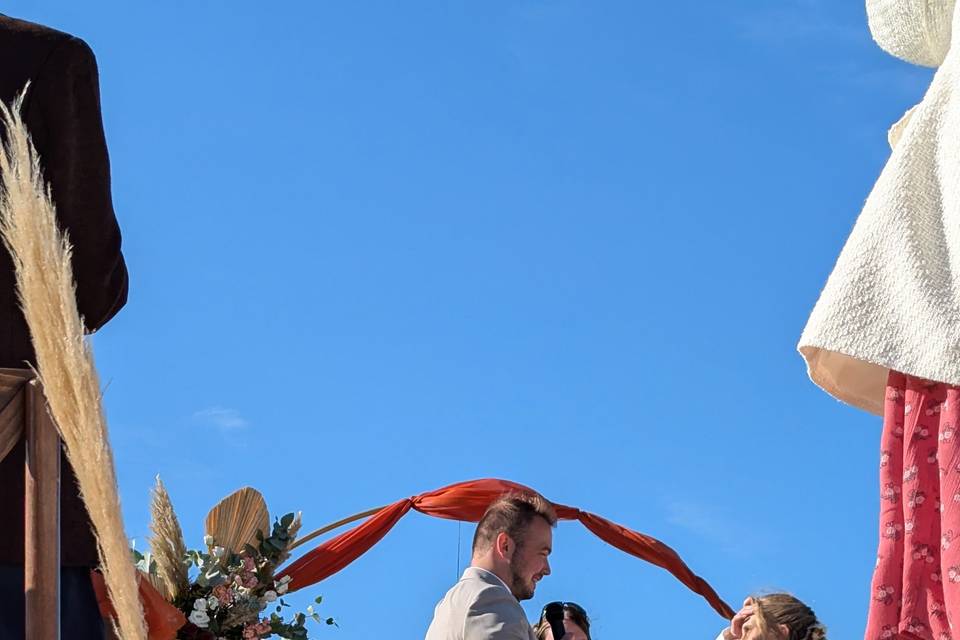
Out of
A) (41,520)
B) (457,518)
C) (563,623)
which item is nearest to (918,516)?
(41,520)

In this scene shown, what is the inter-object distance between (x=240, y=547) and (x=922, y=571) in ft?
16.1

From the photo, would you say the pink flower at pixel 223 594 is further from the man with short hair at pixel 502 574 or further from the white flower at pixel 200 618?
the man with short hair at pixel 502 574

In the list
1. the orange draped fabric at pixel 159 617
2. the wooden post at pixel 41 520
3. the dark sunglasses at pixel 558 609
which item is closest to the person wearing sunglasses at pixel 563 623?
the dark sunglasses at pixel 558 609

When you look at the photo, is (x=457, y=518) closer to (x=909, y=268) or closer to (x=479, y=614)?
(x=479, y=614)

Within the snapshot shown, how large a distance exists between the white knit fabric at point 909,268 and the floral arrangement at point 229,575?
148 inches

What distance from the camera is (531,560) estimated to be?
530 centimetres

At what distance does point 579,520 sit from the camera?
8.95m

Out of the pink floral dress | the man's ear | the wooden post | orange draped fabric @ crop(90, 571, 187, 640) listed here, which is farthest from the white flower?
the pink floral dress

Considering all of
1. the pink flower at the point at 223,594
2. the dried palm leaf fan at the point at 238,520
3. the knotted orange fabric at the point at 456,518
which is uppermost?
the knotted orange fabric at the point at 456,518

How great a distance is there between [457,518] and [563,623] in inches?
73.5

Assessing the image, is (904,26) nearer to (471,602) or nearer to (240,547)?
(471,602)

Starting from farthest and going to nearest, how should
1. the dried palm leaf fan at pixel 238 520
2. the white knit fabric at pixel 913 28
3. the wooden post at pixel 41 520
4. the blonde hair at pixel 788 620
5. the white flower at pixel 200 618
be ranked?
the dried palm leaf fan at pixel 238 520 < the white flower at pixel 200 618 < the blonde hair at pixel 788 620 < the white knit fabric at pixel 913 28 < the wooden post at pixel 41 520

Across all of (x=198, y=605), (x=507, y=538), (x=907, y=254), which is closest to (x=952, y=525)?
(x=907, y=254)

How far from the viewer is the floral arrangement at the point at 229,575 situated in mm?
5828
